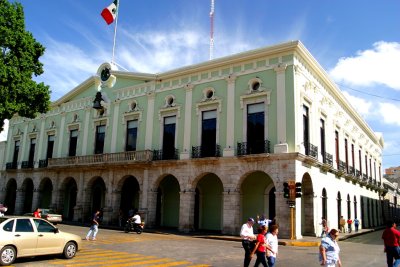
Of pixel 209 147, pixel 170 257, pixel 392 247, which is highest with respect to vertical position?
pixel 209 147

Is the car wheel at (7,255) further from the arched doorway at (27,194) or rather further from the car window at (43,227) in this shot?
the arched doorway at (27,194)

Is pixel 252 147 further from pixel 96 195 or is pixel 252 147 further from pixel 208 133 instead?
pixel 96 195

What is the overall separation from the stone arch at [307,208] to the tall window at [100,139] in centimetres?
1696

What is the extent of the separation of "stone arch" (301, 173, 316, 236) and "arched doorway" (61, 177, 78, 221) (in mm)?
20621

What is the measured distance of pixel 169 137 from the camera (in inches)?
1066

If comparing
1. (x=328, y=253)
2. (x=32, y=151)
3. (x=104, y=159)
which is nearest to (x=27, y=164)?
(x=32, y=151)

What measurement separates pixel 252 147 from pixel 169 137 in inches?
273

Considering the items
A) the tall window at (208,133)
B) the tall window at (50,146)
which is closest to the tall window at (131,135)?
the tall window at (208,133)

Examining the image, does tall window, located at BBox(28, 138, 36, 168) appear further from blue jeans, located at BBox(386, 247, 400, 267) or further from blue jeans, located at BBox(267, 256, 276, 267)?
blue jeans, located at BBox(386, 247, 400, 267)

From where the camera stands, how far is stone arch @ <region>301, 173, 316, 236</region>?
898 inches

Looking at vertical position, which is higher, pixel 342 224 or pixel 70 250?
pixel 342 224

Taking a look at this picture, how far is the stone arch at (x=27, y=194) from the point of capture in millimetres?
37531

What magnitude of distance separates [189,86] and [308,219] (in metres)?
11.9

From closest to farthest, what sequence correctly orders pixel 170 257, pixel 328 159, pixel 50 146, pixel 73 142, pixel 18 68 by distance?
pixel 170 257 < pixel 18 68 < pixel 328 159 < pixel 73 142 < pixel 50 146
